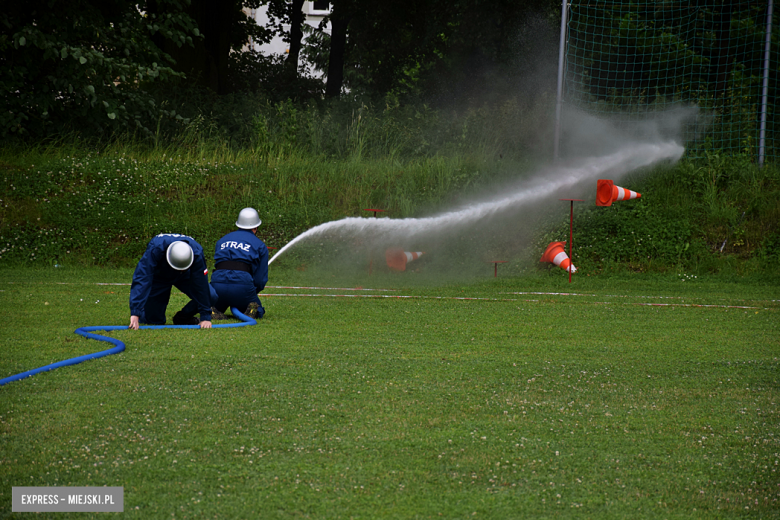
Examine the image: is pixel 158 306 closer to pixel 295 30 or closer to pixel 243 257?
pixel 243 257

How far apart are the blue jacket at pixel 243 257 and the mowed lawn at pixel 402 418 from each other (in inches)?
25.4

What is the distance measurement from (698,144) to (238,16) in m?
15.9

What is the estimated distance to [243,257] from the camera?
308 inches

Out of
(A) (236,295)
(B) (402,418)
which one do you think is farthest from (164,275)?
(B) (402,418)

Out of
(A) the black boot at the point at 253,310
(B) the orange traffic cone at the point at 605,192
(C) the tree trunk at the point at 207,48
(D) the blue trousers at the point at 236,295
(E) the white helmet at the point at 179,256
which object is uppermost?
(C) the tree trunk at the point at 207,48

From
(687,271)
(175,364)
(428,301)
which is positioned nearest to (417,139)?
(687,271)

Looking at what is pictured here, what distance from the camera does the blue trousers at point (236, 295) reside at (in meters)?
7.72

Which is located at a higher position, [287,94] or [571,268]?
[287,94]

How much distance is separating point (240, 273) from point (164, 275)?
890 mm

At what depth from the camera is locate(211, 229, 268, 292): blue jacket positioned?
777 centimetres

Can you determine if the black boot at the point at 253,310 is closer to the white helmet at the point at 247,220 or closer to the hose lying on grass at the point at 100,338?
the hose lying on grass at the point at 100,338

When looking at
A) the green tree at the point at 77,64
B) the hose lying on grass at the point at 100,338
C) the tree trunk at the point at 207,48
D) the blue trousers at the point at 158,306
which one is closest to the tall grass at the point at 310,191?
the green tree at the point at 77,64

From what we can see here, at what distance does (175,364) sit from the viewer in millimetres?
5277

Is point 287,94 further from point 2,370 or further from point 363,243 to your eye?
point 2,370
